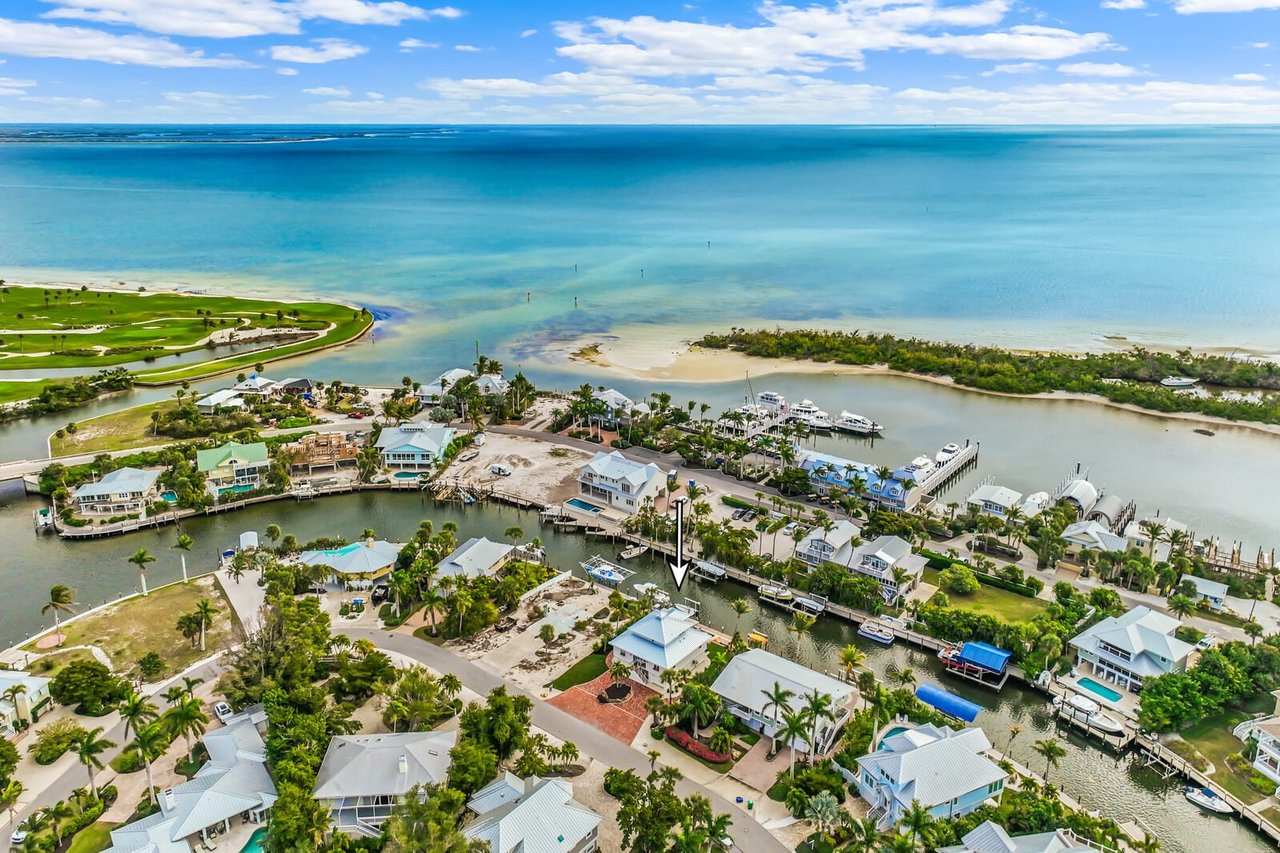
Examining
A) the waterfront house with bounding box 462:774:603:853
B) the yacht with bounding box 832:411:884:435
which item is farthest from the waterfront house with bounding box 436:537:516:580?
the yacht with bounding box 832:411:884:435

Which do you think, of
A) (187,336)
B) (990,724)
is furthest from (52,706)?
(187,336)

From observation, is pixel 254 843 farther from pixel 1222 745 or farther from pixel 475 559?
pixel 1222 745

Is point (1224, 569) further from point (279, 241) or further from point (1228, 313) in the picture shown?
point (279, 241)

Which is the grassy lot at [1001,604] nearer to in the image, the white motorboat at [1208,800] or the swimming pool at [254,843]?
the white motorboat at [1208,800]

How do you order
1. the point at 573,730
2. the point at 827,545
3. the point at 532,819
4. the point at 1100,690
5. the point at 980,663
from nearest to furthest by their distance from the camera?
the point at 532,819 < the point at 573,730 < the point at 1100,690 < the point at 980,663 < the point at 827,545

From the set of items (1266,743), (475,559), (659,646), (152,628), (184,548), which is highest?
(1266,743)

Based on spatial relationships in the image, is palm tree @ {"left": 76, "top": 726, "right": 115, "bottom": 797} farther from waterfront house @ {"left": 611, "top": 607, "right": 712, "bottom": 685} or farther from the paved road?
waterfront house @ {"left": 611, "top": 607, "right": 712, "bottom": 685}

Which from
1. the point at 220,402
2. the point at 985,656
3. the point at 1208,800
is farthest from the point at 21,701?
the point at 1208,800
